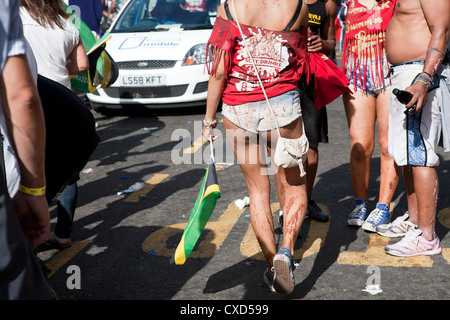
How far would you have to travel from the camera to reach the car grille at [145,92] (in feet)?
27.0

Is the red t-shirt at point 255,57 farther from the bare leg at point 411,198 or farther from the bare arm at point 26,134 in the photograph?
the bare arm at point 26,134

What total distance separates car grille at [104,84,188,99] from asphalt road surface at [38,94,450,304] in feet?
6.85

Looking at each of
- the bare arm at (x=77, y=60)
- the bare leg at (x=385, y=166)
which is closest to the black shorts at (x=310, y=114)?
the bare leg at (x=385, y=166)

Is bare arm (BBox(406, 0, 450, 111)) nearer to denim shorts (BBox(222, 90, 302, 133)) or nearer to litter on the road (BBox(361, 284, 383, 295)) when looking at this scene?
denim shorts (BBox(222, 90, 302, 133))

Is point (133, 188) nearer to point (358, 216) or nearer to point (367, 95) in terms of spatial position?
point (358, 216)

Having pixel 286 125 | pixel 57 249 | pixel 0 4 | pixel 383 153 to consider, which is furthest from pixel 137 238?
pixel 0 4

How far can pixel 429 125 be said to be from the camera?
3.67m

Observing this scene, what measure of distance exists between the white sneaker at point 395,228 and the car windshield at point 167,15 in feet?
17.7

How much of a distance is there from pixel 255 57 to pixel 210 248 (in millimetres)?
1519

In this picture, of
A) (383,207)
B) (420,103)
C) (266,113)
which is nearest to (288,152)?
(266,113)

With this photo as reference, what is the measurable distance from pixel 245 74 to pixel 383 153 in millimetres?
1662

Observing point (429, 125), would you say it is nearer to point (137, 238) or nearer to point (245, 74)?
point (245, 74)

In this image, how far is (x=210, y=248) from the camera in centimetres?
404

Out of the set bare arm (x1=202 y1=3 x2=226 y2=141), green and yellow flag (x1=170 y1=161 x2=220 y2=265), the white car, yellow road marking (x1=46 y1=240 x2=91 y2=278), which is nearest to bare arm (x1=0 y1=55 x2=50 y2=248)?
green and yellow flag (x1=170 y1=161 x2=220 y2=265)
